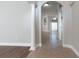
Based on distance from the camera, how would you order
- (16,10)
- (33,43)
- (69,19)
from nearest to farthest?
(33,43) → (69,19) → (16,10)

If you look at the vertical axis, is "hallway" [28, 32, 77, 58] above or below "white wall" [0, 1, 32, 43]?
below

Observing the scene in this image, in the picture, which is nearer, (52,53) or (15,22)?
(52,53)

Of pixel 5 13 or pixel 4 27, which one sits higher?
pixel 5 13

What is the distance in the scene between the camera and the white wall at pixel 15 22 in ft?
16.6

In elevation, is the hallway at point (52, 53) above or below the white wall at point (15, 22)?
below

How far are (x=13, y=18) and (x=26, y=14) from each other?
53 centimetres

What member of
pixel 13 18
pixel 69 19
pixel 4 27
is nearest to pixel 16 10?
pixel 13 18

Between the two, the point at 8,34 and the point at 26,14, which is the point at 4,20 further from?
the point at 26,14

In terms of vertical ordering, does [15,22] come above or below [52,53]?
above

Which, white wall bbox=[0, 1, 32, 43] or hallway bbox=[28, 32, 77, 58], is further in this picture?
white wall bbox=[0, 1, 32, 43]

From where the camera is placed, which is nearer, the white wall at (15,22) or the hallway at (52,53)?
the hallway at (52,53)

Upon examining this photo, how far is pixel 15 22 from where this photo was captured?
16.9 feet

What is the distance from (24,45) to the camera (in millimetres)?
5000

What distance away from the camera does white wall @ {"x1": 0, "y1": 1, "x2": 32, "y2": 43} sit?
199 inches
